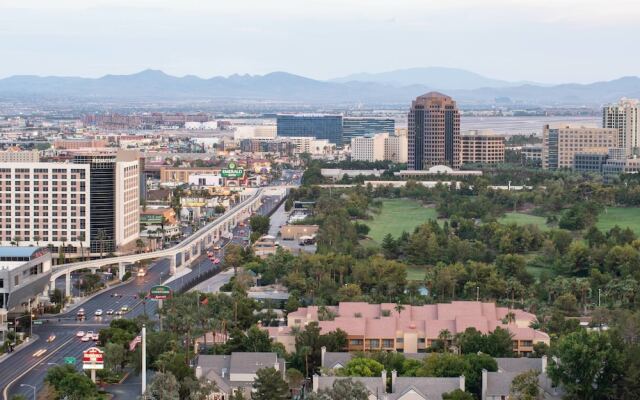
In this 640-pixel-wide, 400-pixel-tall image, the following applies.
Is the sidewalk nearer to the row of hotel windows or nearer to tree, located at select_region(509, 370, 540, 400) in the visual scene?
the row of hotel windows

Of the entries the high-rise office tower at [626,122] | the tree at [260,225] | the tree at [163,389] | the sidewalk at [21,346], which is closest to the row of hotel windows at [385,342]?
the tree at [163,389]

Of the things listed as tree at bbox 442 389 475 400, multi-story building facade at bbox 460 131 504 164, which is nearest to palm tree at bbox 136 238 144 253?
tree at bbox 442 389 475 400

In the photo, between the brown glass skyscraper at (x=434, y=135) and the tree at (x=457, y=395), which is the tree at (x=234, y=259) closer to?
the tree at (x=457, y=395)

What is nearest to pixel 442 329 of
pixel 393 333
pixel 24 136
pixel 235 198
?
pixel 393 333

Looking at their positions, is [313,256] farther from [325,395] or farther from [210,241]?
[325,395]

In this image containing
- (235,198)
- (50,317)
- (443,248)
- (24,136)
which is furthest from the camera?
(24,136)

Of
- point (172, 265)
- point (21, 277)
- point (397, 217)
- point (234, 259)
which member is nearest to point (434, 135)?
point (397, 217)

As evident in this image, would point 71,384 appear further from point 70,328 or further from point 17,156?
point 17,156
